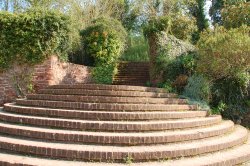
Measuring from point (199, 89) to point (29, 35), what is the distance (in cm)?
573

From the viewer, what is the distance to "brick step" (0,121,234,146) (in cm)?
621

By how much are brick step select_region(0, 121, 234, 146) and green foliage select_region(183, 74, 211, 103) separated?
128 inches

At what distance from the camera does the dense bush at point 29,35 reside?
10.8 meters

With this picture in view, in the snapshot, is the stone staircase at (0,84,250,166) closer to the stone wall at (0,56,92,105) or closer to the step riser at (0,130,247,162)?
the step riser at (0,130,247,162)

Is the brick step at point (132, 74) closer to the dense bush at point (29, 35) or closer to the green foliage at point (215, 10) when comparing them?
the dense bush at point (29, 35)

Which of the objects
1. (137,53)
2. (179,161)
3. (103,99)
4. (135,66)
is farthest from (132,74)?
(179,161)

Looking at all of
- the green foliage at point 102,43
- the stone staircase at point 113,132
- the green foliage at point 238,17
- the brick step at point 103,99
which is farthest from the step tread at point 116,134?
the green foliage at point 238,17

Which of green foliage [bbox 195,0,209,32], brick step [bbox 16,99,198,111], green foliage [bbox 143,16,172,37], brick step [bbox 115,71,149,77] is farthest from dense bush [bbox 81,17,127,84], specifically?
green foliage [bbox 195,0,209,32]

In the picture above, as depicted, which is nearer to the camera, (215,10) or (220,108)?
(220,108)

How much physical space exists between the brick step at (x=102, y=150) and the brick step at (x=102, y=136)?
12 centimetres

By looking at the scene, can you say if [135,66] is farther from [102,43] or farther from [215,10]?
[215,10]

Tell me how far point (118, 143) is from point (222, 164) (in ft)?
6.36

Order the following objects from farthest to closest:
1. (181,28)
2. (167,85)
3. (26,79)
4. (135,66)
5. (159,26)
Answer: (181,28) < (135,66) < (159,26) < (167,85) < (26,79)

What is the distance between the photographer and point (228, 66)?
9.98 m
